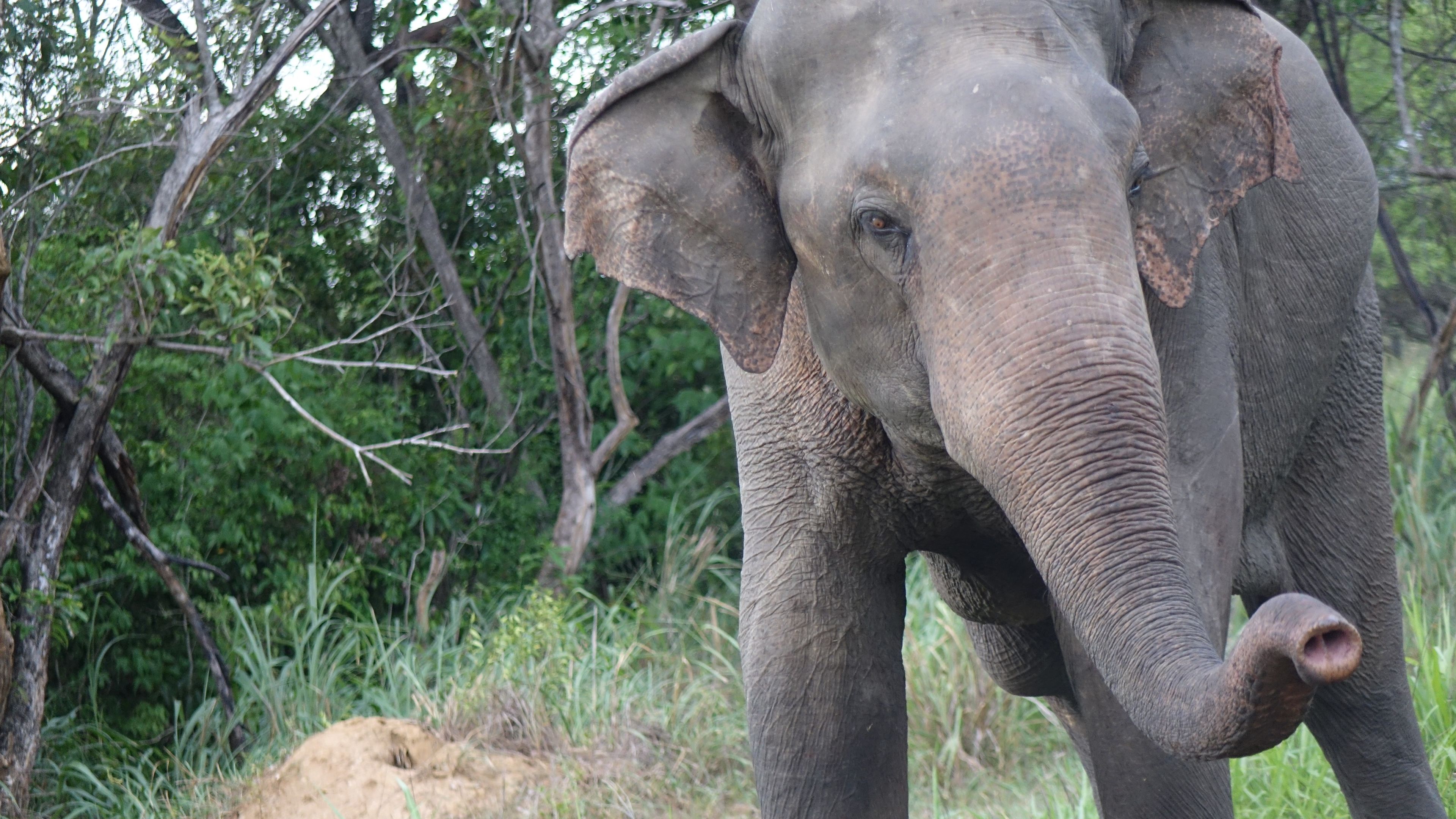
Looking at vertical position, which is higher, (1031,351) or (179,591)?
(1031,351)

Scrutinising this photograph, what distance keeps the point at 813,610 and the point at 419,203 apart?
545 cm

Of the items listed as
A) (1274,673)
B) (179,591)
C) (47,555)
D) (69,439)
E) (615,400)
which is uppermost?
(1274,673)

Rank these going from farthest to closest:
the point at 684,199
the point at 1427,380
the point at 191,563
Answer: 1. the point at 1427,380
2. the point at 191,563
3. the point at 684,199

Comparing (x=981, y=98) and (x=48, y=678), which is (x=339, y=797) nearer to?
(x=48, y=678)

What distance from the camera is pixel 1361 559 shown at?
3.72m

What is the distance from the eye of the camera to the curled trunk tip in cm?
165

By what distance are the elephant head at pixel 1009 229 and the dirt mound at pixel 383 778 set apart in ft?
9.87

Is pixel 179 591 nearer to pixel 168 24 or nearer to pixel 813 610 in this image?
pixel 168 24

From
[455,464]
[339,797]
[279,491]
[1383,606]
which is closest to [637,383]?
[455,464]

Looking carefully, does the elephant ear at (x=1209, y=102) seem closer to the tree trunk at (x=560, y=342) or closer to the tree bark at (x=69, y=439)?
the tree bark at (x=69, y=439)

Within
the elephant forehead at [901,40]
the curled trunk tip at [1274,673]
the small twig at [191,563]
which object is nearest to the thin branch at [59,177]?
the small twig at [191,563]

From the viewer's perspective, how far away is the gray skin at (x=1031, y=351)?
6.95ft

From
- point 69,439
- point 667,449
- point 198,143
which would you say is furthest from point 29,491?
point 667,449

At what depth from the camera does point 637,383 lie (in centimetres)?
881
